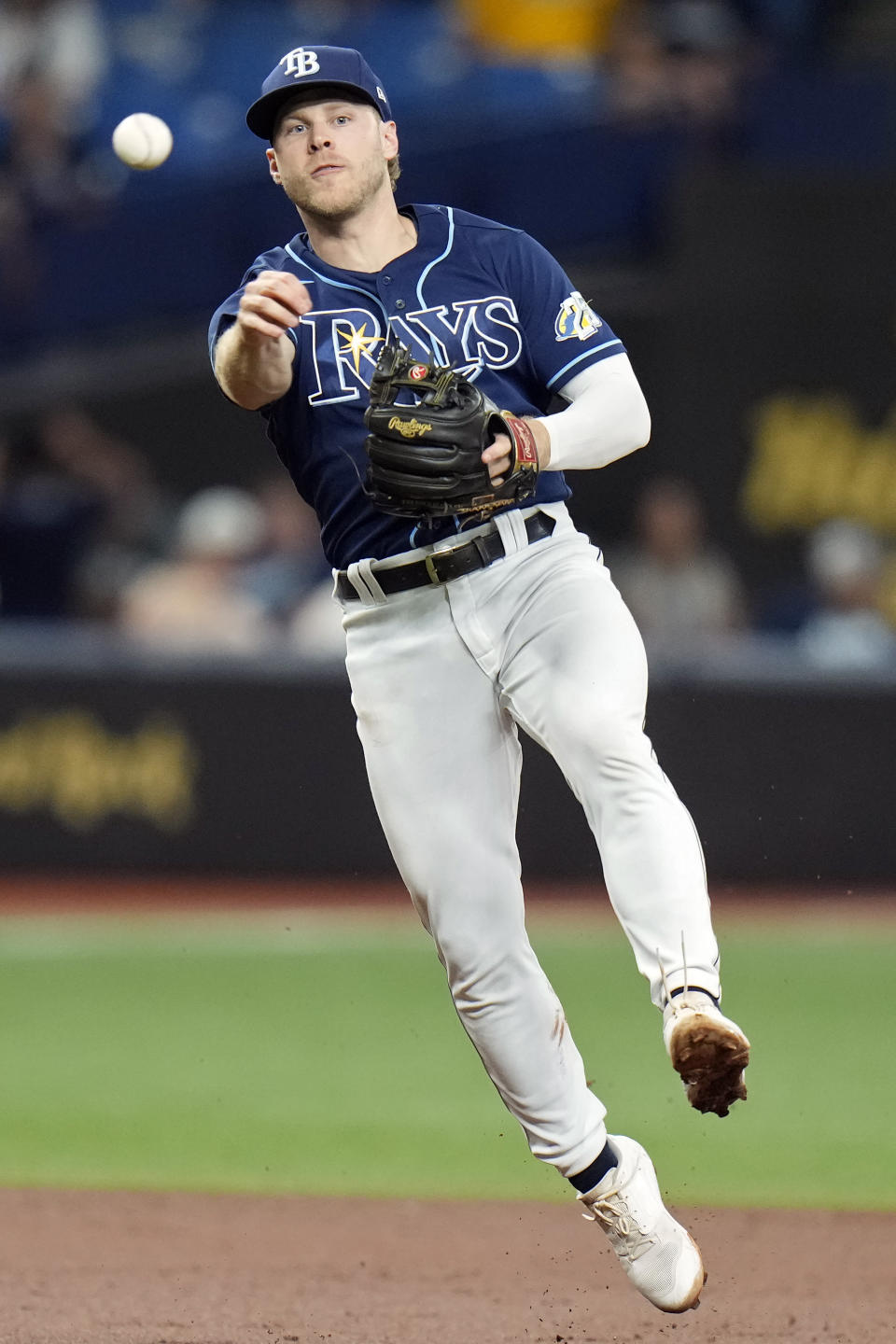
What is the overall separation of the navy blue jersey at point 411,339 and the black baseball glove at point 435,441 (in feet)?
0.67

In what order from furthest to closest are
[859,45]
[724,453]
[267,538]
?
[859,45] → [724,453] → [267,538]

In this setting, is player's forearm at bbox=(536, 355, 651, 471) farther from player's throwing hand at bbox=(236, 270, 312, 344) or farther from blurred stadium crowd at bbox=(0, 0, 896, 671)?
blurred stadium crowd at bbox=(0, 0, 896, 671)

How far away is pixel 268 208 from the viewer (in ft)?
38.7

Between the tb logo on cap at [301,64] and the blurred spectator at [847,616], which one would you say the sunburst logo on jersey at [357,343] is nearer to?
the tb logo on cap at [301,64]

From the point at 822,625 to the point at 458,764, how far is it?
6.84 meters

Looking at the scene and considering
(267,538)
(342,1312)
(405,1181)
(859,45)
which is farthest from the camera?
(859,45)

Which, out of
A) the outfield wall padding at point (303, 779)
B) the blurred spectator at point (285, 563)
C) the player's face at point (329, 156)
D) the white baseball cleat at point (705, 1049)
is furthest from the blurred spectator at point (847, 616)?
the white baseball cleat at point (705, 1049)

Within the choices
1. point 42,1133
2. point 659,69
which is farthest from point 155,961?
point 659,69

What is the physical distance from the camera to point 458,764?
13.1 ft

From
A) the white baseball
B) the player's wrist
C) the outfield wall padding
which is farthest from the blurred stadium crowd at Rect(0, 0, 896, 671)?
the player's wrist

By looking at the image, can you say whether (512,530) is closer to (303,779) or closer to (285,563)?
(303,779)

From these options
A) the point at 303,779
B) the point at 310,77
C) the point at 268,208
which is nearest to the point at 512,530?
the point at 310,77

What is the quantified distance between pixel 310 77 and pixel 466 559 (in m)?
1.02

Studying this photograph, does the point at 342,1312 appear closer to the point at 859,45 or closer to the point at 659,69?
the point at 659,69
